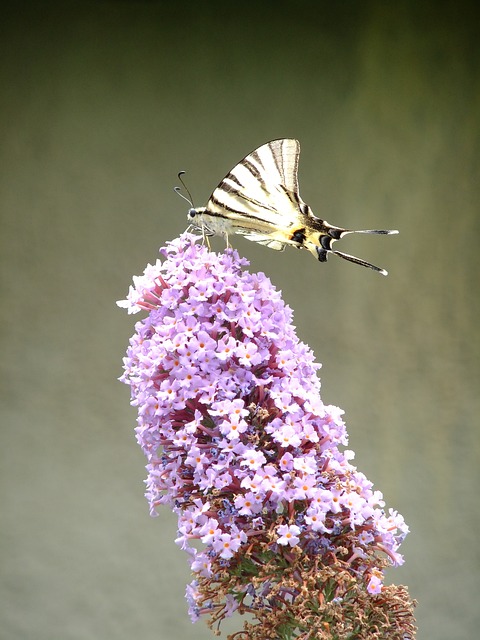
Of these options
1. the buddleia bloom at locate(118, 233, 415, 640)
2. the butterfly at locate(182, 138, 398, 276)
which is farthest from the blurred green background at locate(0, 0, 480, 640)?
the buddleia bloom at locate(118, 233, 415, 640)

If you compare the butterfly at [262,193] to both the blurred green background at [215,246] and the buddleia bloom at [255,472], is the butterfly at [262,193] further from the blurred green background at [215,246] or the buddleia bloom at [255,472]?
the blurred green background at [215,246]

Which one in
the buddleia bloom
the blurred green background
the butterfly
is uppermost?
the blurred green background

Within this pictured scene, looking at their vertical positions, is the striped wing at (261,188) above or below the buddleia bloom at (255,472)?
above

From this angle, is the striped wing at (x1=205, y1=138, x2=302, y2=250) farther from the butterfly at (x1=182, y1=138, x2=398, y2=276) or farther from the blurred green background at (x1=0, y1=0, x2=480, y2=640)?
the blurred green background at (x1=0, y1=0, x2=480, y2=640)

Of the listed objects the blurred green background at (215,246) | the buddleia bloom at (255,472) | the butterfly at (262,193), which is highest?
the blurred green background at (215,246)

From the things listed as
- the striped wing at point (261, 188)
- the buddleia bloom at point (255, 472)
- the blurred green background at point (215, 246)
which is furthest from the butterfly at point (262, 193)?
the blurred green background at point (215, 246)

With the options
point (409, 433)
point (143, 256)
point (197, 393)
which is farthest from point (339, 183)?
point (197, 393)
